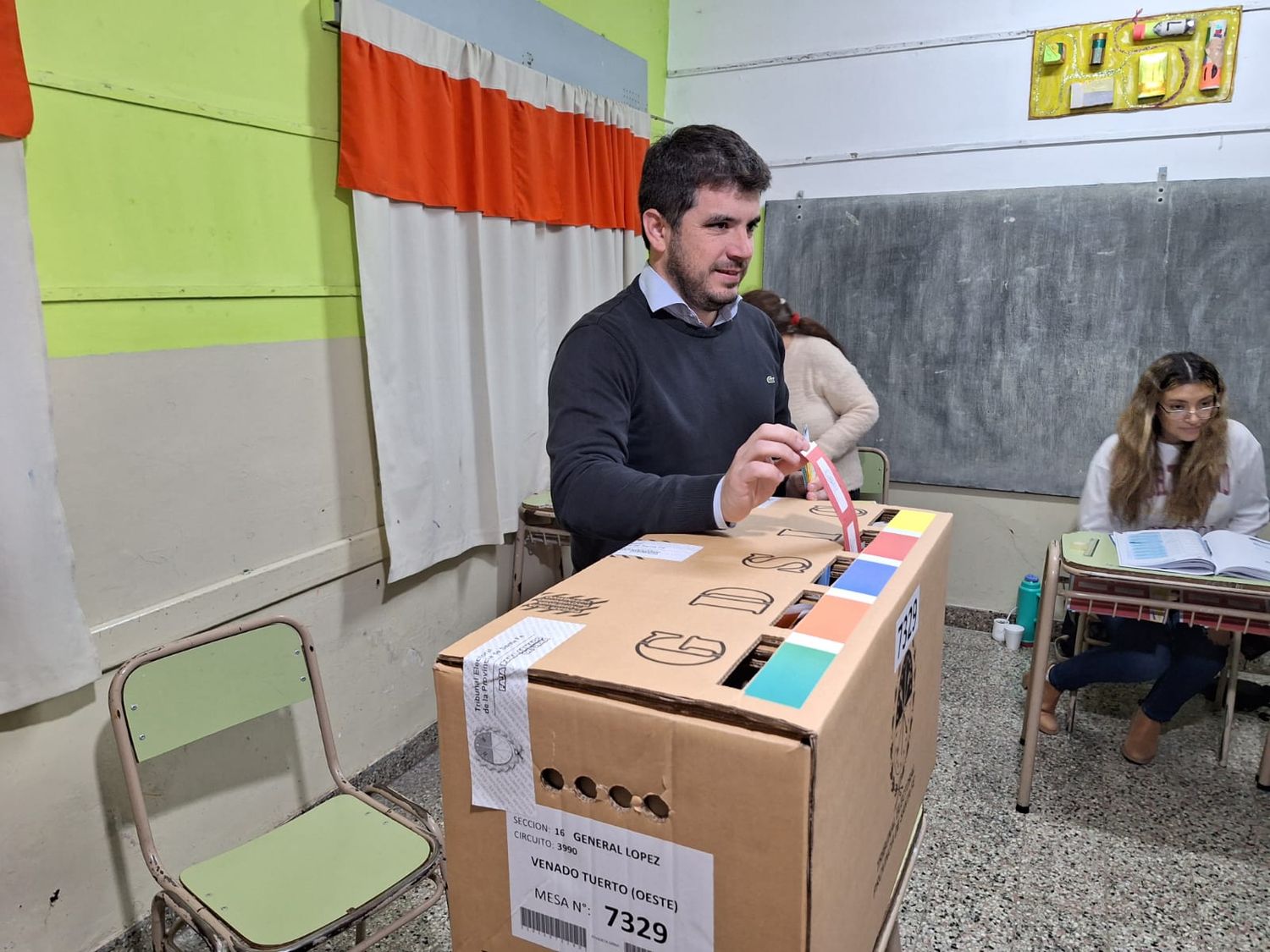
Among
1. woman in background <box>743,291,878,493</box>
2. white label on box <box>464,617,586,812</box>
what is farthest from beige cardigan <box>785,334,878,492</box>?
white label on box <box>464,617,586,812</box>

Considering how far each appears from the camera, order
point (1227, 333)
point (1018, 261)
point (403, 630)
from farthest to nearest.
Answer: point (1018, 261), point (1227, 333), point (403, 630)

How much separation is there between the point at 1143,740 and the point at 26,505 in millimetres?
2868

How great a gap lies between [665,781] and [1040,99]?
335 cm

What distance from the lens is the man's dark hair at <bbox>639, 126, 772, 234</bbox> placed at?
1174 mm

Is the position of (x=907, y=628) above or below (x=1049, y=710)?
above

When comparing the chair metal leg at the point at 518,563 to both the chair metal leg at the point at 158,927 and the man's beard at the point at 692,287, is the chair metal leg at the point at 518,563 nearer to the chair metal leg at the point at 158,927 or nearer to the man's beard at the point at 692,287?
the chair metal leg at the point at 158,927

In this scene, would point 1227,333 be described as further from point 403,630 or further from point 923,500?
point 403,630

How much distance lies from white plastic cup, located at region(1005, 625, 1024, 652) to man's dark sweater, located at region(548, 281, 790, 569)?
2325 mm

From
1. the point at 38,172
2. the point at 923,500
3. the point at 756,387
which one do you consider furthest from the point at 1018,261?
the point at 38,172

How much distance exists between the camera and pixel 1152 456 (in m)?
2.47

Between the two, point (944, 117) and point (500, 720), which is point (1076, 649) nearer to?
point (944, 117)

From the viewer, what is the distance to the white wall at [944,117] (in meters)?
2.92

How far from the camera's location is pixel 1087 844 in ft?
6.81

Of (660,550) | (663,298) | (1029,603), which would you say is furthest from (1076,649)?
(660,550)
